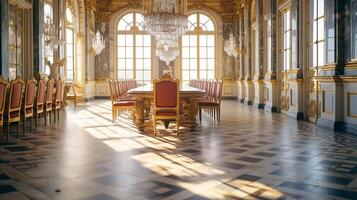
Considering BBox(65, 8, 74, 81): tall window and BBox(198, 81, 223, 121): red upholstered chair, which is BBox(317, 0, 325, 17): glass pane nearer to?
BBox(198, 81, 223, 121): red upholstered chair

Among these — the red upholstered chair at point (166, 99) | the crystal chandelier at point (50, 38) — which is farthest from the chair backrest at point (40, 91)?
the crystal chandelier at point (50, 38)

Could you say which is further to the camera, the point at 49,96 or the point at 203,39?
the point at 203,39

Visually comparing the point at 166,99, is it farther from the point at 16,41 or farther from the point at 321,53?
the point at 16,41

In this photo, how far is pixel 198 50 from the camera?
57.3ft

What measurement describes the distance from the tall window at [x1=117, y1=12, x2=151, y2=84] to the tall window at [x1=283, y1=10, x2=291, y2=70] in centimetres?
814

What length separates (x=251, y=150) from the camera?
5012 mm

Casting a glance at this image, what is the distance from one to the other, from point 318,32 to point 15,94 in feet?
18.5

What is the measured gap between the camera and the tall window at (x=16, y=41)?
28.5ft

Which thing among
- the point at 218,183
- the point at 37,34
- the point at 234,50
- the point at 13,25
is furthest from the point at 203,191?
the point at 234,50

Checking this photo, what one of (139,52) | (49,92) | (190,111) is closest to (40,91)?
(49,92)

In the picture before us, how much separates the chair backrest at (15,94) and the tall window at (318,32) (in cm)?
540

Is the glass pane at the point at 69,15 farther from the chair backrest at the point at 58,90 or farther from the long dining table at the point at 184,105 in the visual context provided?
the long dining table at the point at 184,105

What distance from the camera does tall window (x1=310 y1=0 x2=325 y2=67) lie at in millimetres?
7656

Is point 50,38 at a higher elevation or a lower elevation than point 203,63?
higher
